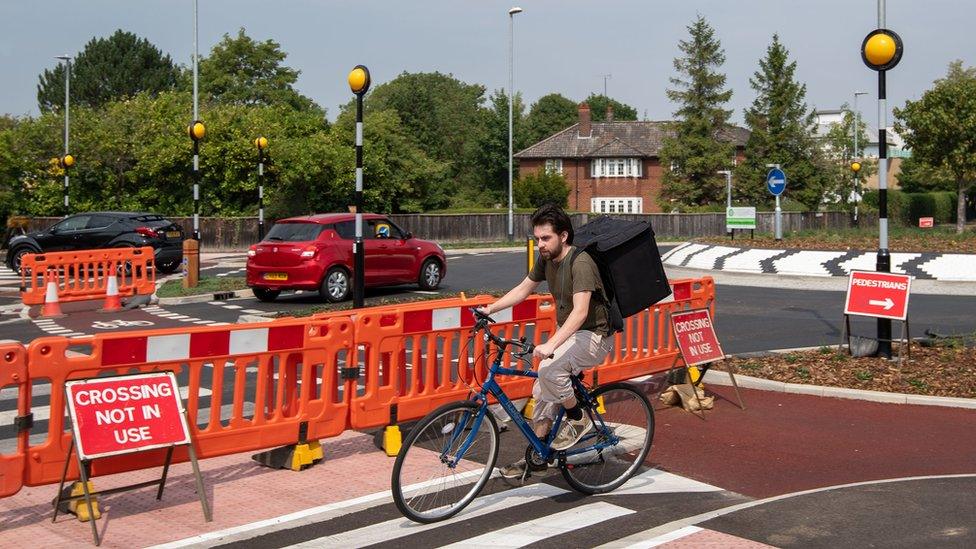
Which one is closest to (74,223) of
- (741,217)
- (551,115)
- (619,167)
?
(741,217)

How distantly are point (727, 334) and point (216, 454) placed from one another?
9.75m

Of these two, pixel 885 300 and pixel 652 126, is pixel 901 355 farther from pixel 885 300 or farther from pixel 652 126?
pixel 652 126

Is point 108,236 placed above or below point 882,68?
below

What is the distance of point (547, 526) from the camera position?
20.5ft

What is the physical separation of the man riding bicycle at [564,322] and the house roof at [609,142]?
71.6 m

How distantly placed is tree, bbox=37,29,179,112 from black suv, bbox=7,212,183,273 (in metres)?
55.0

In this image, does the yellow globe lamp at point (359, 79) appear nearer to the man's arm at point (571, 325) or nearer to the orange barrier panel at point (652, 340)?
the orange barrier panel at point (652, 340)

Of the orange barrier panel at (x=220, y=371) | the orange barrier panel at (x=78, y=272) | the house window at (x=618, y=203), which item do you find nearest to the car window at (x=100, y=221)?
the orange barrier panel at (x=78, y=272)

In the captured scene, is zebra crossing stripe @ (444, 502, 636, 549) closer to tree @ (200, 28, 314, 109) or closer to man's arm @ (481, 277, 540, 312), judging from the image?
man's arm @ (481, 277, 540, 312)

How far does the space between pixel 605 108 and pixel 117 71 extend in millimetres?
65632

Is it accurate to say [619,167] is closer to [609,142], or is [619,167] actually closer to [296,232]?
[609,142]

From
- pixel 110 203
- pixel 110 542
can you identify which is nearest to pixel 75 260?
pixel 110 542

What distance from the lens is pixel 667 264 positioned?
28.6 m

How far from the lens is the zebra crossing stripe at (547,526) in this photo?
5938 mm
